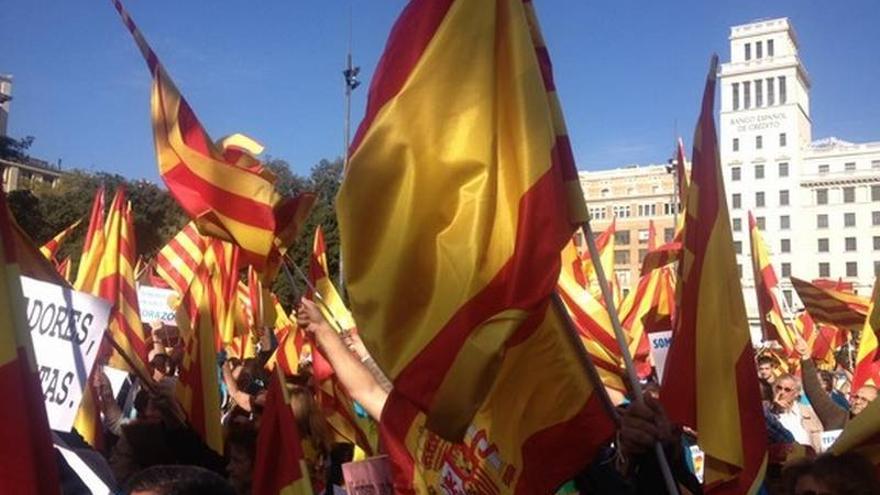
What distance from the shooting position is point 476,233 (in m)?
3.01

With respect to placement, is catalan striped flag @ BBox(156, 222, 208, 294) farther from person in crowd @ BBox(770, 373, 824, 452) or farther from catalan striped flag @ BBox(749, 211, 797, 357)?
person in crowd @ BBox(770, 373, 824, 452)

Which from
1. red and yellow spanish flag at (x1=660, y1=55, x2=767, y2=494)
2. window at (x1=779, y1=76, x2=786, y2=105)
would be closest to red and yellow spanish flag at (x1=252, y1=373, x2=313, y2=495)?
red and yellow spanish flag at (x1=660, y1=55, x2=767, y2=494)

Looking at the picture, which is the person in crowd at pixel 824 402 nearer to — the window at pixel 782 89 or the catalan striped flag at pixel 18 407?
the catalan striped flag at pixel 18 407

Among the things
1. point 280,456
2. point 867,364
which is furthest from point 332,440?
point 867,364

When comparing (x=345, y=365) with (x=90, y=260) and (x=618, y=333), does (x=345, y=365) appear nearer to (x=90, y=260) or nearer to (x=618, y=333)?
(x=618, y=333)

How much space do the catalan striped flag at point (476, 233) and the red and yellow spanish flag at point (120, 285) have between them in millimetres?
4894

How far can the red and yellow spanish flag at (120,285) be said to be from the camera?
25.2 feet

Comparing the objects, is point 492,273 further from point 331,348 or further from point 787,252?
point 787,252

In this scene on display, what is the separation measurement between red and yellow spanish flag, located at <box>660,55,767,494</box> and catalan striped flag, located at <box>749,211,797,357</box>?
794 cm

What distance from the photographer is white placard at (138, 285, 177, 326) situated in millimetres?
12445

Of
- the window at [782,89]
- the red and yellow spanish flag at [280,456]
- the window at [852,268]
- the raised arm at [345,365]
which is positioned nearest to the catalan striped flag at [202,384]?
the red and yellow spanish flag at [280,456]

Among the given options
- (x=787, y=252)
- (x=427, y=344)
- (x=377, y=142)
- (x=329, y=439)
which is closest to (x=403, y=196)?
(x=377, y=142)

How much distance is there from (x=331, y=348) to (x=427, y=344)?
1668mm

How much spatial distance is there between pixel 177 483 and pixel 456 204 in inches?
45.5
